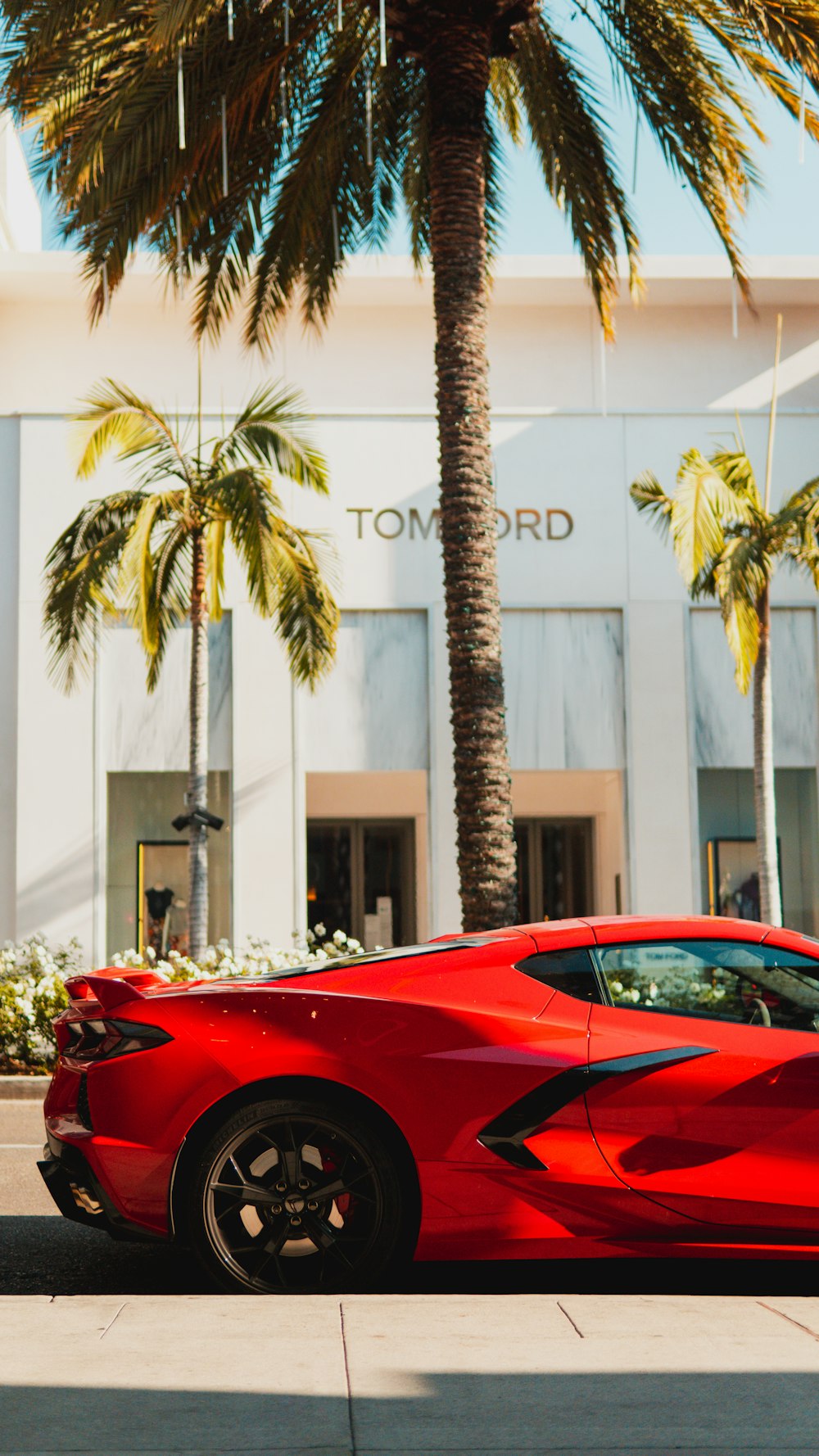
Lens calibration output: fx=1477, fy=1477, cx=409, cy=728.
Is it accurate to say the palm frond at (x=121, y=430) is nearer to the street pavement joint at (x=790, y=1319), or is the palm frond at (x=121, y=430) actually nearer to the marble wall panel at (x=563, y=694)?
the marble wall panel at (x=563, y=694)

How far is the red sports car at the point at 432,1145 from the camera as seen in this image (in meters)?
4.57

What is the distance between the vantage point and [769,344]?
23453 millimetres

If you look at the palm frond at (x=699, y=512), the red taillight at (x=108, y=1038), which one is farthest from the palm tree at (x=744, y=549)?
the red taillight at (x=108, y=1038)

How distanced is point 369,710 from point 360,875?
297cm

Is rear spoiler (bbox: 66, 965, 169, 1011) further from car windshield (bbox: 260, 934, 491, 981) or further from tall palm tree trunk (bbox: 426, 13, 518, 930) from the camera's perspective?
tall palm tree trunk (bbox: 426, 13, 518, 930)

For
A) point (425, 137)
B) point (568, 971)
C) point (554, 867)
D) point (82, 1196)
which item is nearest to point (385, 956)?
point (568, 971)

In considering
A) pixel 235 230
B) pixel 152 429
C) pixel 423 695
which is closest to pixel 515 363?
pixel 423 695

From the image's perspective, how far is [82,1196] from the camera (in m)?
4.71

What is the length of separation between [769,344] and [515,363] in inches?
160

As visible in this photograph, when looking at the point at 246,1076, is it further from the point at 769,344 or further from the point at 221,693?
the point at 769,344

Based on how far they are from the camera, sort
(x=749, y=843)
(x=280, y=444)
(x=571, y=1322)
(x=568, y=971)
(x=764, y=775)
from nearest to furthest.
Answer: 1. (x=571, y=1322)
2. (x=568, y=971)
3. (x=280, y=444)
4. (x=764, y=775)
5. (x=749, y=843)

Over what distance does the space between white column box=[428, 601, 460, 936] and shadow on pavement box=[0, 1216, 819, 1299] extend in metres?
14.2

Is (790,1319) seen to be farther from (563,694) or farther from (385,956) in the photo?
(563,694)

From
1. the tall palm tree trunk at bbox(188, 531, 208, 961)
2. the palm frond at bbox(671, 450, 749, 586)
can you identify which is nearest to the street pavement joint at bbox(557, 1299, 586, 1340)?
the palm frond at bbox(671, 450, 749, 586)
